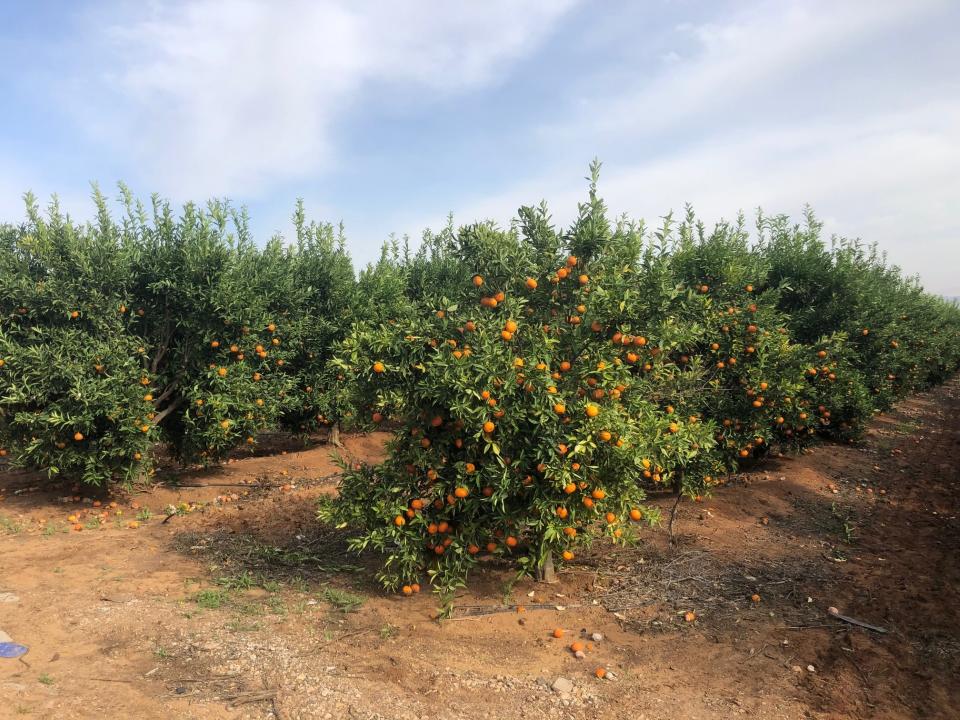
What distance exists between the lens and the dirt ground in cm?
379

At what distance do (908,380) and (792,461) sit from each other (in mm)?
7490

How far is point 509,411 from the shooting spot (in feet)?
14.6

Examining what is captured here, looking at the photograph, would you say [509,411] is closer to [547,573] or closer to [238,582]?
[547,573]

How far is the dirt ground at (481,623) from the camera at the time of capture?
3.79 m

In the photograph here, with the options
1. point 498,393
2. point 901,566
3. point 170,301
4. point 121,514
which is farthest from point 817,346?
point 121,514

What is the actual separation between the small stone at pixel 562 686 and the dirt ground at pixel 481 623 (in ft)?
0.06

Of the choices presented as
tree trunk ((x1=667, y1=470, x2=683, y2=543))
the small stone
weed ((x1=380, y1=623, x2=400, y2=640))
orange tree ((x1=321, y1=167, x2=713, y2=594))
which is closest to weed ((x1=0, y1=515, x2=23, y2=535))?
orange tree ((x1=321, y1=167, x2=713, y2=594))

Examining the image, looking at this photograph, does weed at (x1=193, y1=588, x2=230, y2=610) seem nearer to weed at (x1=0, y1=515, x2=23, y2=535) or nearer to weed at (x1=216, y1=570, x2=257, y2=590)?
weed at (x1=216, y1=570, x2=257, y2=590)

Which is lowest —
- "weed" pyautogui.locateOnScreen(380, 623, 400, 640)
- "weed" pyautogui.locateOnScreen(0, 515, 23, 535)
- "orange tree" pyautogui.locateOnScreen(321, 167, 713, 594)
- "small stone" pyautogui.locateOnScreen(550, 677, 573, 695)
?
"small stone" pyautogui.locateOnScreen(550, 677, 573, 695)

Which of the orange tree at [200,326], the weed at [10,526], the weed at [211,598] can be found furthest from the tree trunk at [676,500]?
the weed at [10,526]

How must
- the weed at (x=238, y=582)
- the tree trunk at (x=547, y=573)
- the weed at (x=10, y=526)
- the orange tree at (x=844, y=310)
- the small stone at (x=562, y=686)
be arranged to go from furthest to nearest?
the orange tree at (x=844, y=310) → the weed at (x=10, y=526) → the tree trunk at (x=547, y=573) → the weed at (x=238, y=582) → the small stone at (x=562, y=686)

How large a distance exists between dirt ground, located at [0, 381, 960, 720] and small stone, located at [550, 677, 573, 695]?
0.02m

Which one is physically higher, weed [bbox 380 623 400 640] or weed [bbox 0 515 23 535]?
weed [bbox 0 515 23 535]

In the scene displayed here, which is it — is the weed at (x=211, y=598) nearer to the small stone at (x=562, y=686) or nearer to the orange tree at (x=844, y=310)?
the small stone at (x=562, y=686)
